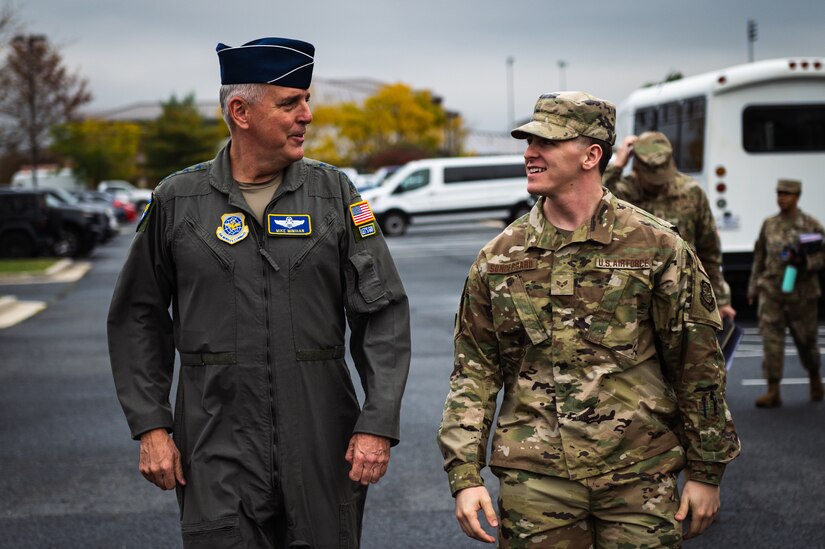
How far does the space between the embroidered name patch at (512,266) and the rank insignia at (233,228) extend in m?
0.73

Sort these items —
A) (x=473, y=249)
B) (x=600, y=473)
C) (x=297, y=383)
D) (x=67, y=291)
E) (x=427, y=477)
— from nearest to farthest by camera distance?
(x=600, y=473), (x=297, y=383), (x=427, y=477), (x=67, y=291), (x=473, y=249)

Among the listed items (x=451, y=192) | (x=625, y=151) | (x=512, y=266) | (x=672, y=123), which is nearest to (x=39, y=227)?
(x=451, y=192)

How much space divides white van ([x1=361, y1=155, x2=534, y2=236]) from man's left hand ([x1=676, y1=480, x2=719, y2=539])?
31.0 meters

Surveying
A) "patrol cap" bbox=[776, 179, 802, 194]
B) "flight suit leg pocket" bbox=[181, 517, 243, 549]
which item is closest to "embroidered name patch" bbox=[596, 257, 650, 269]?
"flight suit leg pocket" bbox=[181, 517, 243, 549]

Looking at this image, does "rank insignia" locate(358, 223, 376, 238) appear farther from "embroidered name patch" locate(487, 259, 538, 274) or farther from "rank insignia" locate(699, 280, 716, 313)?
"rank insignia" locate(699, 280, 716, 313)

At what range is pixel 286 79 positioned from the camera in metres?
3.52

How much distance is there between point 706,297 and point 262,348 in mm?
1268

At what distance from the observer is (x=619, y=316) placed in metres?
3.27

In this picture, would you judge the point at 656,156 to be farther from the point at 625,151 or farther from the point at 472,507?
the point at 472,507

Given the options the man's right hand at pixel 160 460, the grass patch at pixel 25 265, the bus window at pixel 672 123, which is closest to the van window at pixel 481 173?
the grass patch at pixel 25 265

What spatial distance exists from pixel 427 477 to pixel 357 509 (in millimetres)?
3496

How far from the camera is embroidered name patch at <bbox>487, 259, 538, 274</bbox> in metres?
3.34

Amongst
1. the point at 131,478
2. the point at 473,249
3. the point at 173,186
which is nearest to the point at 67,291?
the point at 473,249

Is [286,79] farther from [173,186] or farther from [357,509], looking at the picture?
[357,509]
